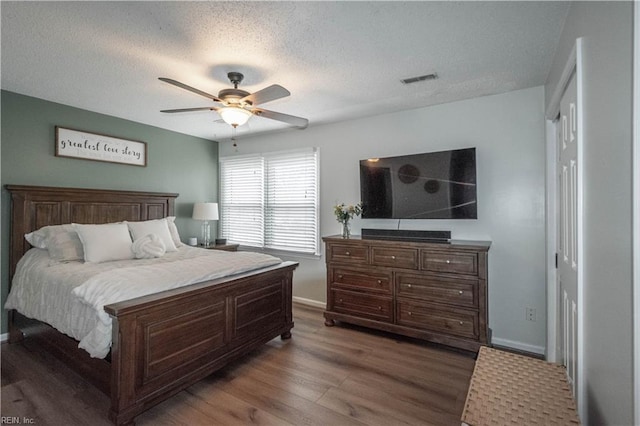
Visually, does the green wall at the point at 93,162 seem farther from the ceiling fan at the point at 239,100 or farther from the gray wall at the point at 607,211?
the gray wall at the point at 607,211

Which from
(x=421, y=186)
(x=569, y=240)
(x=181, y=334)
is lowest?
(x=181, y=334)

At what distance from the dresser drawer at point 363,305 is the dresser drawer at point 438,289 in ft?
0.71

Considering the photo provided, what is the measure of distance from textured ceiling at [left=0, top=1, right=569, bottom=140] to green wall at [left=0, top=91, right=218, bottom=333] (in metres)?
0.26

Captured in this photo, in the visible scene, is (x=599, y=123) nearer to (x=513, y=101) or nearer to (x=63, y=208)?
(x=513, y=101)

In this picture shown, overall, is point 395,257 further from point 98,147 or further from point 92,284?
point 98,147

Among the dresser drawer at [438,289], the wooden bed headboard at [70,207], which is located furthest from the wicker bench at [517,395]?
the wooden bed headboard at [70,207]

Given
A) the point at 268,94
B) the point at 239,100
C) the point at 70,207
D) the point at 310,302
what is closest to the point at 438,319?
the point at 310,302

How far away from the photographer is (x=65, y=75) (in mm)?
2668

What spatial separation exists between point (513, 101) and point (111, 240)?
4.18 meters

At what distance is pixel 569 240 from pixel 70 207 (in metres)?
4.60

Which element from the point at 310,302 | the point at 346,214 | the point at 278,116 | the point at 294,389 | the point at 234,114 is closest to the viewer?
the point at 294,389

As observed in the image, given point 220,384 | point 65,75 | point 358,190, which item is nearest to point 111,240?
point 65,75

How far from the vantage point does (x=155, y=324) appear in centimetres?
204

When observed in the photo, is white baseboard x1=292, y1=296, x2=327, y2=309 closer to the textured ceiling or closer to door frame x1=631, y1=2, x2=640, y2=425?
the textured ceiling
